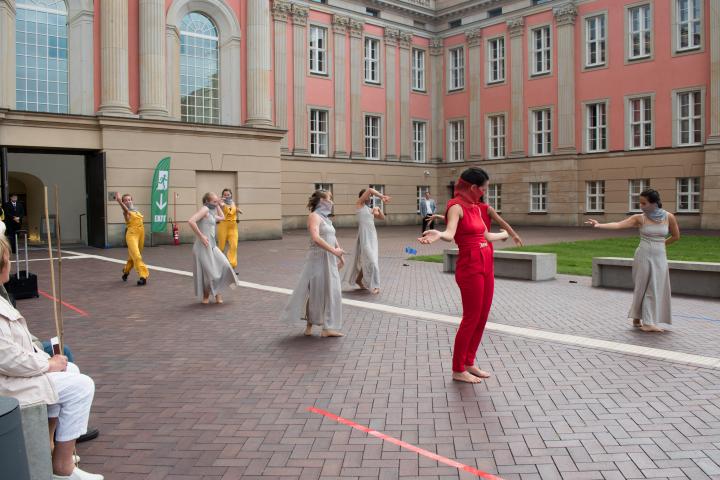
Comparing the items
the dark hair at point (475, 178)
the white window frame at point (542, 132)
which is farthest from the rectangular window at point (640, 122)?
the dark hair at point (475, 178)

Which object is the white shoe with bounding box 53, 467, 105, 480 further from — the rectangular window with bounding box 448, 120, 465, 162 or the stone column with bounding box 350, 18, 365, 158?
the rectangular window with bounding box 448, 120, 465, 162

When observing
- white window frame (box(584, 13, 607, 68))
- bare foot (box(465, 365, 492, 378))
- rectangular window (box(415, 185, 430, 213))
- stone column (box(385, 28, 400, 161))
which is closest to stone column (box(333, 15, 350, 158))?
stone column (box(385, 28, 400, 161))

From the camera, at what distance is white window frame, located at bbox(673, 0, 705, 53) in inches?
1243

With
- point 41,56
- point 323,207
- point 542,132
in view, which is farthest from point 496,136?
point 323,207

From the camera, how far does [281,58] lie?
115 ft

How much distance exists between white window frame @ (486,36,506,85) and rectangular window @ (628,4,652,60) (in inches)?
306

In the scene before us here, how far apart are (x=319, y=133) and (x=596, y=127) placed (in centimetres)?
1556

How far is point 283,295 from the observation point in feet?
39.9

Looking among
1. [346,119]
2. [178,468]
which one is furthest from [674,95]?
[178,468]

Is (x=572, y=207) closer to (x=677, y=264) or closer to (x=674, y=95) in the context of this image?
(x=674, y=95)

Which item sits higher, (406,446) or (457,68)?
(457,68)

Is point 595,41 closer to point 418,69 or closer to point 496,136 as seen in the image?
point 496,136

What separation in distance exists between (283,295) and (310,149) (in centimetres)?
2567

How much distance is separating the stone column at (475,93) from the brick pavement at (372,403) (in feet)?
105
